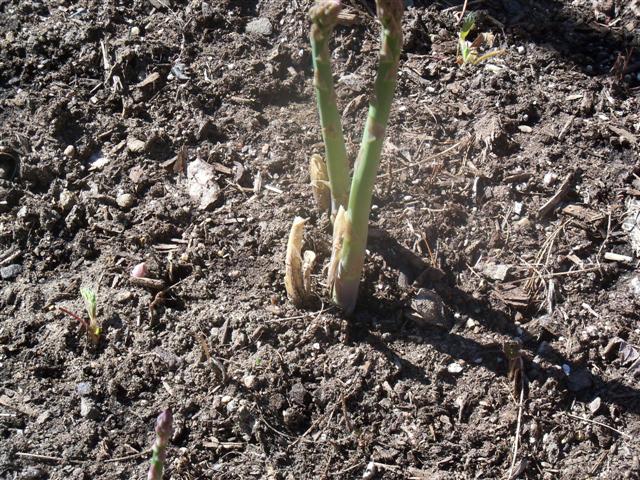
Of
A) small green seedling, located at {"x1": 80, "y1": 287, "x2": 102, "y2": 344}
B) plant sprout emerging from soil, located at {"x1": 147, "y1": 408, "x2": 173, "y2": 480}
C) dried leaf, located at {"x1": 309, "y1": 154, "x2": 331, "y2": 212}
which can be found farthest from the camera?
dried leaf, located at {"x1": 309, "y1": 154, "x2": 331, "y2": 212}

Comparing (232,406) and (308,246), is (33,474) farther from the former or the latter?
(308,246)

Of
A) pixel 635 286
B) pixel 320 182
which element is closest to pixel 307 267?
pixel 320 182

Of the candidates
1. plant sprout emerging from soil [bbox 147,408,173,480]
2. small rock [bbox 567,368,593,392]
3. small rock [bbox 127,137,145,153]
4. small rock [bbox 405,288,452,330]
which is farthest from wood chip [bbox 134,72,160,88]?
small rock [bbox 567,368,593,392]

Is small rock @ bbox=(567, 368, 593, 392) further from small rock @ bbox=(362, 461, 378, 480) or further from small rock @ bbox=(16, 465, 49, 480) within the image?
small rock @ bbox=(16, 465, 49, 480)

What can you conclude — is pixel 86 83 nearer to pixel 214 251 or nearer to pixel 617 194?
pixel 214 251

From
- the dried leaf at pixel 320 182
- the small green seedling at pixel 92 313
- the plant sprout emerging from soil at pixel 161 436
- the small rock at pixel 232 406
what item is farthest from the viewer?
the dried leaf at pixel 320 182

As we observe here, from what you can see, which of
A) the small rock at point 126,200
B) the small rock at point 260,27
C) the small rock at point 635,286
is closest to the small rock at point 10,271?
the small rock at point 126,200

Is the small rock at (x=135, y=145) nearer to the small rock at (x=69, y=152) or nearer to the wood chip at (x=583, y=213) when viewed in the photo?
the small rock at (x=69, y=152)
